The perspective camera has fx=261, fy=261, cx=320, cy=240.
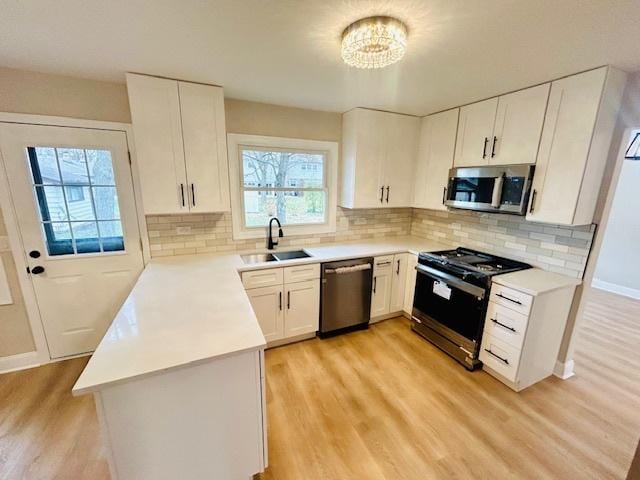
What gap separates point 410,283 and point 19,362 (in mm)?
3798

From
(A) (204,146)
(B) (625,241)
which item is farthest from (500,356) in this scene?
(B) (625,241)

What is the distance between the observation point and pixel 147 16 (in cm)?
129

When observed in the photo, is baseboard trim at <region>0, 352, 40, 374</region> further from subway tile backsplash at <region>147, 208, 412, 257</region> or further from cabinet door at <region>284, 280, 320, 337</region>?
cabinet door at <region>284, 280, 320, 337</region>

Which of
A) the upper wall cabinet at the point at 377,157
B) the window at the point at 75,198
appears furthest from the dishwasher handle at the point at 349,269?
the window at the point at 75,198

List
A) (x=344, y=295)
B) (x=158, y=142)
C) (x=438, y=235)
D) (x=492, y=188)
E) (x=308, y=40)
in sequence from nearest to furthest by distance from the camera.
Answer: (x=308, y=40) < (x=158, y=142) < (x=492, y=188) < (x=344, y=295) < (x=438, y=235)

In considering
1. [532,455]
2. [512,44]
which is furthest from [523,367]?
[512,44]

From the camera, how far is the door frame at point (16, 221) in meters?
2.00

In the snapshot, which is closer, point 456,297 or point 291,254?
point 456,297

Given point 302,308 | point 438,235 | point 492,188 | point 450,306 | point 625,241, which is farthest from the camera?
point 625,241

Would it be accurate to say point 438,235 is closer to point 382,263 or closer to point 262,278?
point 382,263

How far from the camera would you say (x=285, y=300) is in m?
2.58

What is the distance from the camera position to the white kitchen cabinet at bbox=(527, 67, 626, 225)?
1.79 m

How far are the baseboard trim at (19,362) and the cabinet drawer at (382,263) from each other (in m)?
3.26

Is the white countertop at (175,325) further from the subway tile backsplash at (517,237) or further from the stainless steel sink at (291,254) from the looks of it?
the subway tile backsplash at (517,237)
